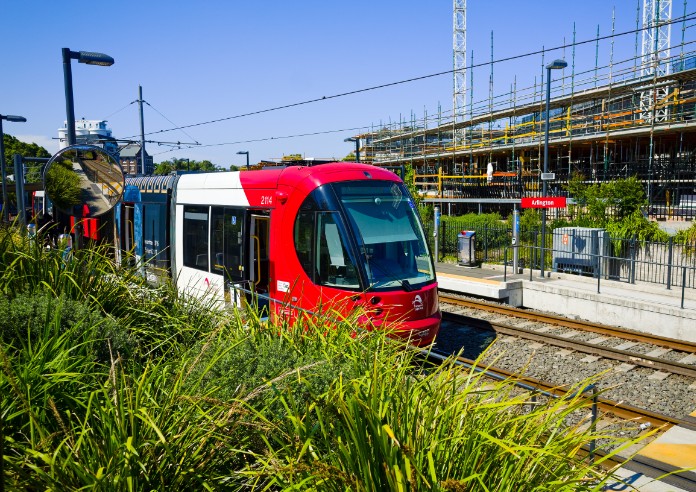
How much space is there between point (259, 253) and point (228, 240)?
125 centimetres

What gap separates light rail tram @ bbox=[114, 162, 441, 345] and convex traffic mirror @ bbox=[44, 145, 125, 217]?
878 mm

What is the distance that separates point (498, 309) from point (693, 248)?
23.5ft

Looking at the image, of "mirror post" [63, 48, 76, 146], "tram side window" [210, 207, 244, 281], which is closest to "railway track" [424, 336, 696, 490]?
"tram side window" [210, 207, 244, 281]

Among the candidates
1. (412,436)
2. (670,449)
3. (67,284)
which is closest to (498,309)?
(670,449)

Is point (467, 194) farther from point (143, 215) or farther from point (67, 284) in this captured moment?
point (67, 284)

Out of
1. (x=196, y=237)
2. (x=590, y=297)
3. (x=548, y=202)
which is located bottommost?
(x=590, y=297)

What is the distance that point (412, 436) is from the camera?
3.02 meters

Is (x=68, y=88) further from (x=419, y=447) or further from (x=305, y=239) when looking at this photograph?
(x=419, y=447)

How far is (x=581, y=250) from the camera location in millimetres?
17125

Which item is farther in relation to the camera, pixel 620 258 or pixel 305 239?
pixel 620 258

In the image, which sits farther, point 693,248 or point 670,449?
point 693,248

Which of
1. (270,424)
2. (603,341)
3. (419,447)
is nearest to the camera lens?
(419,447)

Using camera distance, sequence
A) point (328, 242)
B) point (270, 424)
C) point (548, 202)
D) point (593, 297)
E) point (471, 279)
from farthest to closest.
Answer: point (471, 279) < point (548, 202) < point (593, 297) < point (328, 242) < point (270, 424)

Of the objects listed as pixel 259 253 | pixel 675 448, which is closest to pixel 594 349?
pixel 675 448
